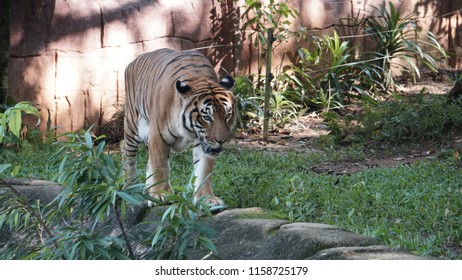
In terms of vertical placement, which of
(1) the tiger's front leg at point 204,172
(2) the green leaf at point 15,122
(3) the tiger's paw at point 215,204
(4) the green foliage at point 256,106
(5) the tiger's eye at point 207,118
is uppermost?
(2) the green leaf at point 15,122

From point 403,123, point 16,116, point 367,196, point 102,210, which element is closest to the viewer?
point 16,116

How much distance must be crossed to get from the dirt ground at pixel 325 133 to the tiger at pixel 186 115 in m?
2.21

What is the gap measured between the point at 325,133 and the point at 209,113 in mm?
4581

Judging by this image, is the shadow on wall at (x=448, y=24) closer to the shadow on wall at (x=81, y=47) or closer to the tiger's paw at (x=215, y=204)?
the shadow on wall at (x=81, y=47)

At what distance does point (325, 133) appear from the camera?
1002 cm

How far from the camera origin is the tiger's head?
557 centimetres

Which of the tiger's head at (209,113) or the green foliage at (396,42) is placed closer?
the tiger's head at (209,113)

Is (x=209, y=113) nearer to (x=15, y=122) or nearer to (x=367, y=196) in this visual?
(x=367, y=196)

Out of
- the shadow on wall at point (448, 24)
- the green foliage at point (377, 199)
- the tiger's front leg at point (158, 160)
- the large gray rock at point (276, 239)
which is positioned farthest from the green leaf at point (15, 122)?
the shadow on wall at point (448, 24)

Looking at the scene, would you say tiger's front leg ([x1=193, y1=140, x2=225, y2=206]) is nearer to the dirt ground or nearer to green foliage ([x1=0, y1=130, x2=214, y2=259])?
green foliage ([x1=0, y1=130, x2=214, y2=259])

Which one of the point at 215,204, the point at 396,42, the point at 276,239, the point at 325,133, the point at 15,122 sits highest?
the point at 15,122

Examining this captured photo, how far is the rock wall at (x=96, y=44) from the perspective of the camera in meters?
9.49

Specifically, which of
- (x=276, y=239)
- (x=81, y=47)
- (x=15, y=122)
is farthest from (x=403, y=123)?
(x=15, y=122)

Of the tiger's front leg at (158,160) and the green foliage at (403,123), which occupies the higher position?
the tiger's front leg at (158,160)
